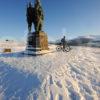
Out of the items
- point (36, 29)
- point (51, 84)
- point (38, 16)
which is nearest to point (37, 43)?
point (36, 29)

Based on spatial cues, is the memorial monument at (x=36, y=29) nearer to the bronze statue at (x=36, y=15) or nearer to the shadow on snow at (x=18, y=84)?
the bronze statue at (x=36, y=15)

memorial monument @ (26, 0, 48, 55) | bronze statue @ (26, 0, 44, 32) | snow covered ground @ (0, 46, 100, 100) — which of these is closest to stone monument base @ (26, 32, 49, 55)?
memorial monument @ (26, 0, 48, 55)

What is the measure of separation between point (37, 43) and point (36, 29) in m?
1.95

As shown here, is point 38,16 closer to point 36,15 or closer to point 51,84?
point 36,15

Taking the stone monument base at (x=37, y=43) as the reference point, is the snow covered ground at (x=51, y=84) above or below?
below

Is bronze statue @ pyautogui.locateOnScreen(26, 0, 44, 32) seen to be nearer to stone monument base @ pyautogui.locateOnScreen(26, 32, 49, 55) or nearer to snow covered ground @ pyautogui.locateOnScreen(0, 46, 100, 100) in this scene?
stone monument base @ pyautogui.locateOnScreen(26, 32, 49, 55)

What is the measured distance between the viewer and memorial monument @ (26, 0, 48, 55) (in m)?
20.2

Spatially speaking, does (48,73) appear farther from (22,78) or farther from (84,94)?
(84,94)

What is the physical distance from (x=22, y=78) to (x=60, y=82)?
2.44 m

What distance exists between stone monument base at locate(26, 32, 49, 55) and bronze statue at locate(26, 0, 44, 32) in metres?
0.82

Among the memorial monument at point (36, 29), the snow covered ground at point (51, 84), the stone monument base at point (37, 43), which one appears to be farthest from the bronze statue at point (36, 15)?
the snow covered ground at point (51, 84)

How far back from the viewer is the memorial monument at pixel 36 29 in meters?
20.2

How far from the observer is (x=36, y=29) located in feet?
68.7

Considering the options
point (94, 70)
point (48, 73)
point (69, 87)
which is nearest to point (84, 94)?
point (69, 87)
